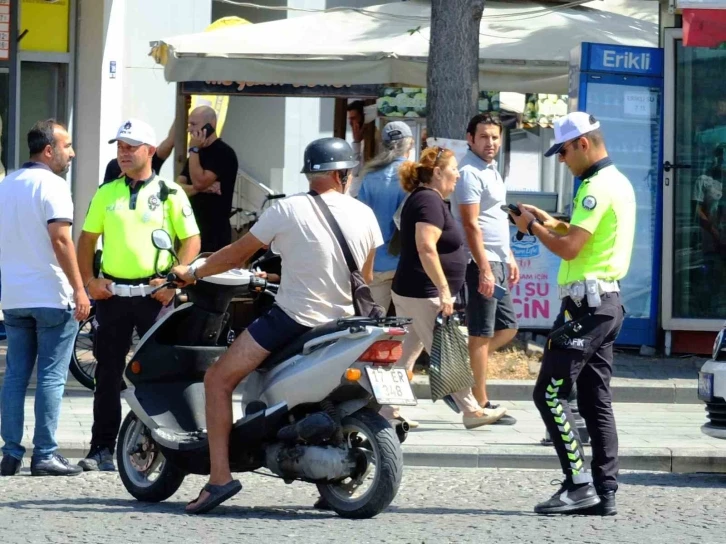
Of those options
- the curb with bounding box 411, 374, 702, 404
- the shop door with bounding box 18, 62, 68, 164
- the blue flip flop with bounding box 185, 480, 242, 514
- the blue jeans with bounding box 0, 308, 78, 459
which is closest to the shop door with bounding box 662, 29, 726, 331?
the curb with bounding box 411, 374, 702, 404

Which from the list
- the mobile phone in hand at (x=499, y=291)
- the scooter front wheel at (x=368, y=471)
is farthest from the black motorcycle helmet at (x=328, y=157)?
the mobile phone in hand at (x=499, y=291)

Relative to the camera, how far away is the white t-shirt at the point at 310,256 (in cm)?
690

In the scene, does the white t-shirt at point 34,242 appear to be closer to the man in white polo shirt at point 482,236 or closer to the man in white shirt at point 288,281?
the man in white shirt at point 288,281

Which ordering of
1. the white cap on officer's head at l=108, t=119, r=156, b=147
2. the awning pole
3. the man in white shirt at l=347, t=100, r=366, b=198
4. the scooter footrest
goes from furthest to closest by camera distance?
the man in white shirt at l=347, t=100, r=366, b=198 → the awning pole → the white cap on officer's head at l=108, t=119, r=156, b=147 → the scooter footrest

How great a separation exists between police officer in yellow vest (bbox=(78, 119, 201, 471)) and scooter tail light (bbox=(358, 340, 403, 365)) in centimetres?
168

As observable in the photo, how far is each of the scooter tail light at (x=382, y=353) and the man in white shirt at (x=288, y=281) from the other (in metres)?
0.28

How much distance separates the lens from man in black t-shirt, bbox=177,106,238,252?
12.1 m

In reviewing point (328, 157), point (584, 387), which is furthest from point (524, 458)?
point (328, 157)

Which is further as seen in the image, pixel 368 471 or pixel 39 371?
pixel 39 371

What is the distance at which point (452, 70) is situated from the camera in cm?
1195

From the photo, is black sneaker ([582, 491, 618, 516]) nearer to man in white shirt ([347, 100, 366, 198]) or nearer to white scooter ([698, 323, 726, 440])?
white scooter ([698, 323, 726, 440])

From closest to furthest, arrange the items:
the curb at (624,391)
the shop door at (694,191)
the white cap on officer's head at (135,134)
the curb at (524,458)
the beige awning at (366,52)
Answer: the white cap on officer's head at (135,134) → the curb at (524,458) → the curb at (624,391) → the beige awning at (366,52) → the shop door at (694,191)

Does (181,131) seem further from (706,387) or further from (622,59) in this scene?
(706,387)

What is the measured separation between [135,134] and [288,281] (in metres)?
1.57
